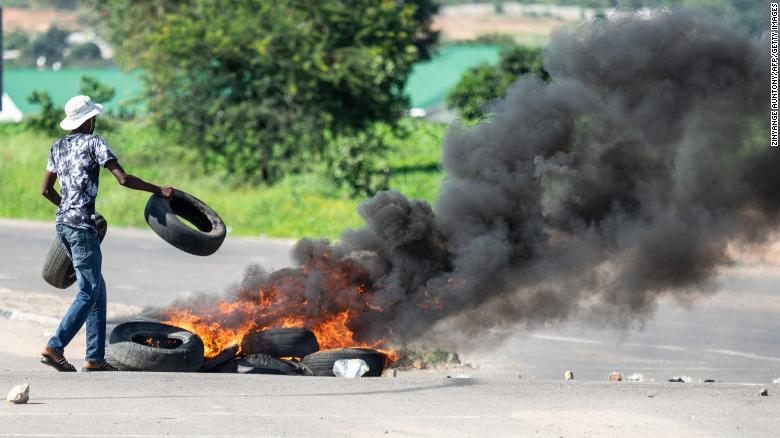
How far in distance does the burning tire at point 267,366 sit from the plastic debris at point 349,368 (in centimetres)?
26

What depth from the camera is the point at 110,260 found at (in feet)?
72.4

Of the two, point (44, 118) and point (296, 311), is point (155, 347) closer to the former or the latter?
point (296, 311)

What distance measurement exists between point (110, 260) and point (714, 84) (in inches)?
481

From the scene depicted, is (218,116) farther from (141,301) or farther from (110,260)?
(141,301)

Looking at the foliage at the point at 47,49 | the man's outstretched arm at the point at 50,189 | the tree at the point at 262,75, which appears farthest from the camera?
the foliage at the point at 47,49

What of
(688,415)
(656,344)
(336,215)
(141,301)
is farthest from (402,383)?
(336,215)

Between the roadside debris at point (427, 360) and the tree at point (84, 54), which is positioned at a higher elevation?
the tree at point (84, 54)

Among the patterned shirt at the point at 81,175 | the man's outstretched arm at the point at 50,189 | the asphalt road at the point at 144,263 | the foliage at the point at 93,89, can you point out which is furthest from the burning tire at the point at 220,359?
the foliage at the point at 93,89

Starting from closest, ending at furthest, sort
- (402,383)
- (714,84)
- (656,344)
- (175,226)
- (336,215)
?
(402,383) < (175,226) < (714,84) < (656,344) < (336,215)

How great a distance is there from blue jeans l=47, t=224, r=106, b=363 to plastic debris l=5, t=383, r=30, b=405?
1159 mm

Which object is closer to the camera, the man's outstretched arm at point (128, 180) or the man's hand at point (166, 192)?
the man's outstretched arm at point (128, 180)

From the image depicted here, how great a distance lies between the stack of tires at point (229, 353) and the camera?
1036cm

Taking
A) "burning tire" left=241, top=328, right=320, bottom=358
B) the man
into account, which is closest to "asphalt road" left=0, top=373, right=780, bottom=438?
the man

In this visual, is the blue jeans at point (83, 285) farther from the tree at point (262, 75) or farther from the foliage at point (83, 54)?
the foliage at point (83, 54)
